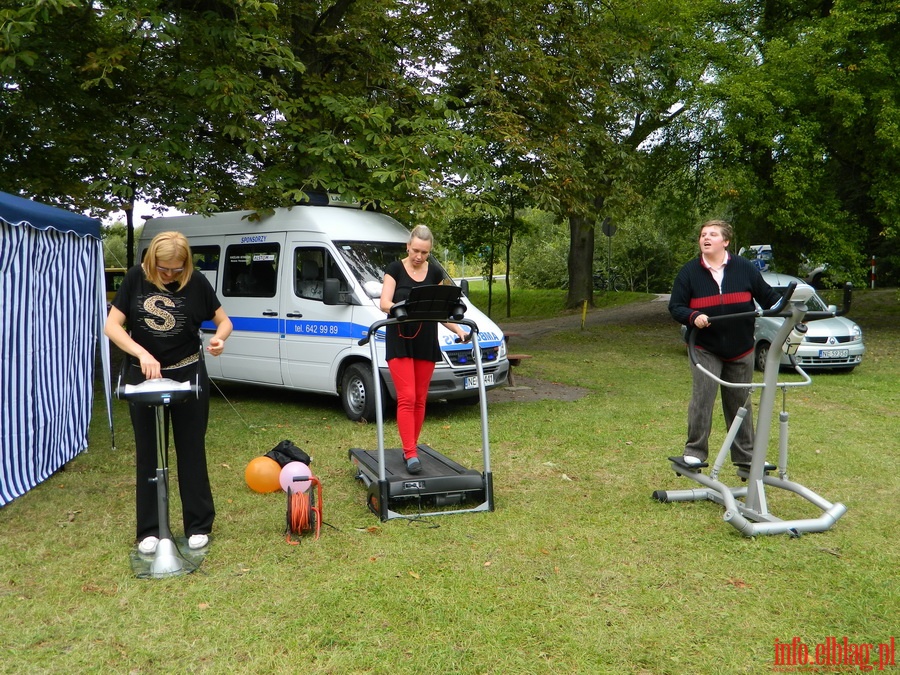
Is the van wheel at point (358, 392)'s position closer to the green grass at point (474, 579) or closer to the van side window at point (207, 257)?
the green grass at point (474, 579)

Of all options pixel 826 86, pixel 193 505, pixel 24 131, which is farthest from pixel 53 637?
pixel 826 86

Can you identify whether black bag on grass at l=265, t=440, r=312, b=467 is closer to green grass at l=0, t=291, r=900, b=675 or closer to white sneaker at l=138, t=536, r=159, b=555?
green grass at l=0, t=291, r=900, b=675

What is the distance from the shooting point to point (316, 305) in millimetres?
9297

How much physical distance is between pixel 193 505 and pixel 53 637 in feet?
4.07

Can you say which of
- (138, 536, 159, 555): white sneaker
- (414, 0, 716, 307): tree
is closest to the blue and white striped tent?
(138, 536, 159, 555): white sneaker

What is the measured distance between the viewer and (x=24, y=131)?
10844 mm

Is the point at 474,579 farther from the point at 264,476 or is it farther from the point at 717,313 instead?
the point at 717,313

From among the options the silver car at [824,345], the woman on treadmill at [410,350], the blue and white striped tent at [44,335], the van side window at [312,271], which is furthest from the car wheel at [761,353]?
the blue and white striped tent at [44,335]

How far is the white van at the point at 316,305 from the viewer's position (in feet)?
29.0

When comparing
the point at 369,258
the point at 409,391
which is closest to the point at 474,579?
the point at 409,391

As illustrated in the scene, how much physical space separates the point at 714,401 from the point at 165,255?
148 inches

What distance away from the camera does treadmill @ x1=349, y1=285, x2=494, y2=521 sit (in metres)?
5.36

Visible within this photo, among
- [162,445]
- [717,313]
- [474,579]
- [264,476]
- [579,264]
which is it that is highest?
[579,264]

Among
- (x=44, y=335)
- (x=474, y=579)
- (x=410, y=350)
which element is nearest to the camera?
(x=474, y=579)
